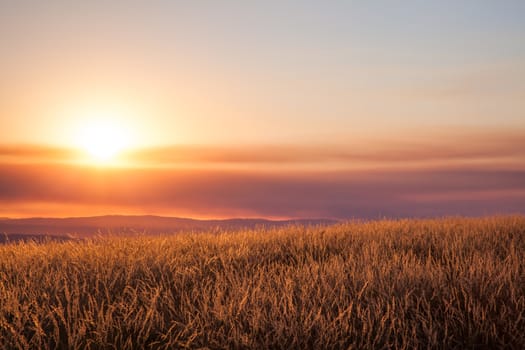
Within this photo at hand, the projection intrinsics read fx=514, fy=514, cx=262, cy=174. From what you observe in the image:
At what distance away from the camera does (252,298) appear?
4812 millimetres

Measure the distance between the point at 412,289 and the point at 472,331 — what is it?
98 centimetres

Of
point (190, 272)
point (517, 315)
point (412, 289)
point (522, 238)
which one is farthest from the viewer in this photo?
point (522, 238)

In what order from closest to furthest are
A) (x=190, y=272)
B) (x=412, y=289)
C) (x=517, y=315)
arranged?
(x=517, y=315) < (x=412, y=289) < (x=190, y=272)

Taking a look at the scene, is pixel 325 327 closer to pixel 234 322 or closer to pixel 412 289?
pixel 234 322

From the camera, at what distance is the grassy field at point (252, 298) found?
167 inches

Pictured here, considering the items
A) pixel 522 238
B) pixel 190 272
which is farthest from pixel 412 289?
pixel 522 238

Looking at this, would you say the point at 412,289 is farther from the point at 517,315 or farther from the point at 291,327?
the point at 291,327

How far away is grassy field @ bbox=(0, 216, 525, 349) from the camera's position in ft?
13.9

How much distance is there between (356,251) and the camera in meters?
8.46

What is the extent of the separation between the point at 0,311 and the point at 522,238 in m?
8.80

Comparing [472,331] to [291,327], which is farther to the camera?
[472,331]

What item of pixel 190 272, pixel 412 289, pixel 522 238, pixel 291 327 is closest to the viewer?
pixel 291 327

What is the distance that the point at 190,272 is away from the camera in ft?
21.1

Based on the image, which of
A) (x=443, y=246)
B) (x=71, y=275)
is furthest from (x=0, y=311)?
(x=443, y=246)
